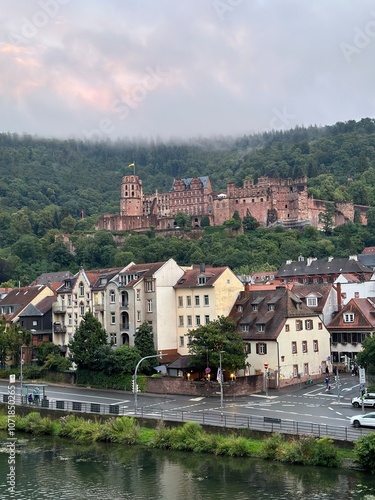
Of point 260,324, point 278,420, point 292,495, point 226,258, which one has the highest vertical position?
point 226,258

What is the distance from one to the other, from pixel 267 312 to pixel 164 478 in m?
30.6

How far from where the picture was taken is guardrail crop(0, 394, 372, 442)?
4400 centimetres

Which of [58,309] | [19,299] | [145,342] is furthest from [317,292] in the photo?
[19,299]

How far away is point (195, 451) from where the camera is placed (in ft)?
154

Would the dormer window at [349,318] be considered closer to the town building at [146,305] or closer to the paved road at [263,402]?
the paved road at [263,402]

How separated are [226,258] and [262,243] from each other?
17354 millimetres

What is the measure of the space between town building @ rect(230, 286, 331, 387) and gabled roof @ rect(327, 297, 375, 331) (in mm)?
4244

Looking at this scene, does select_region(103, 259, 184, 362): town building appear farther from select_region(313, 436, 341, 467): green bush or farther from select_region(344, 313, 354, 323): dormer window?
select_region(313, 436, 341, 467): green bush

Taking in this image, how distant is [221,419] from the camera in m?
49.3

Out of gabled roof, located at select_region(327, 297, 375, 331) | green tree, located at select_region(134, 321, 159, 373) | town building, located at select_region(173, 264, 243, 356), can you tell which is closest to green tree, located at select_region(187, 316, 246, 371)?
green tree, located at select_region(134, 321, 159, 373)

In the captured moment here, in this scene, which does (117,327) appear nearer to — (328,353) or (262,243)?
(328,353)

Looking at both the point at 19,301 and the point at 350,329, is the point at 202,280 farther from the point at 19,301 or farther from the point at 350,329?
the point at 19,301

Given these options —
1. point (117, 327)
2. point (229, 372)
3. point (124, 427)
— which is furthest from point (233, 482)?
point (117, 327)

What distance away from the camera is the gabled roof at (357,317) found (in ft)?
253
